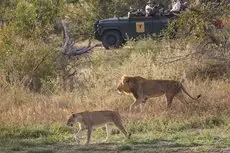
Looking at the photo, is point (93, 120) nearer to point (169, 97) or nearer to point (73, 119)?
point (73, 119)

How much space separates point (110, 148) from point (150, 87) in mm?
4709

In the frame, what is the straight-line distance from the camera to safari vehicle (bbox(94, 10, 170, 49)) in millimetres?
26141

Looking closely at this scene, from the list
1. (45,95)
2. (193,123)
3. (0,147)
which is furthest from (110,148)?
(45,95)

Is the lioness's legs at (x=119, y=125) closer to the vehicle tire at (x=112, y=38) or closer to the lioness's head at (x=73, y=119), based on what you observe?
the lioness's head at (x=73, y=119)

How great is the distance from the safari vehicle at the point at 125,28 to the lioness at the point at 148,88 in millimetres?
10548

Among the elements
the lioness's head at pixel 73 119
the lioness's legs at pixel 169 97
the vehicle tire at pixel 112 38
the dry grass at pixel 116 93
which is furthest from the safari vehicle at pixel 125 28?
the lioness's head at pixel 73 119

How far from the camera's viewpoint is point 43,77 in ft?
59.0

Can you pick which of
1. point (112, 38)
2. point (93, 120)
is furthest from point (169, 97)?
point (112, 38)

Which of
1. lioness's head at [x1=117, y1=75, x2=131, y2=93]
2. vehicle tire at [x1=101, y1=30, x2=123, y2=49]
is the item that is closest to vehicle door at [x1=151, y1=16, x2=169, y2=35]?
vehicle tire at [x1=101, y1=30, x2=123, y2=49]

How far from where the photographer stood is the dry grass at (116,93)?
45.3ft

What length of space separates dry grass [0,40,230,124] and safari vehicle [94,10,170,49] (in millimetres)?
5817

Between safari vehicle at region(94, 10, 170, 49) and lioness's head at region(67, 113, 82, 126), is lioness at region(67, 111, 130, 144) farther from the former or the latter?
safari vehicle at region(94, 10, 170, 49)

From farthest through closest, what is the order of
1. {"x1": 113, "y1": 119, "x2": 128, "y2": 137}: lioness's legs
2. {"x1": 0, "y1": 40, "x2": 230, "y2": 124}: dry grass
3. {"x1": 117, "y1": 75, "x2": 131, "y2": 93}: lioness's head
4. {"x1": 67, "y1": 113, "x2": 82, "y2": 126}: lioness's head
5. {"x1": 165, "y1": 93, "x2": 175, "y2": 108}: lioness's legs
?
1. {"x1": 117, "y1": 75, "x2": 131, "y2": 93}: lioness's head
2. {"x1": 165, "y1": 93, "x2": 175, "y2": 108}: lioness's legs
3. {"x1": 0, "y1": 40, "x2": 230, "y2": 124}: dry grass
4. {"x1": 113, "y1": 119, "x2": 128, "y2": 137}: lioness's legs
5. {"x1": 67, "y1": 113, "x2": 82, "y2": 126}: lioness's head

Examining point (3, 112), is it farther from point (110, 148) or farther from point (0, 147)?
point (110, 148)
